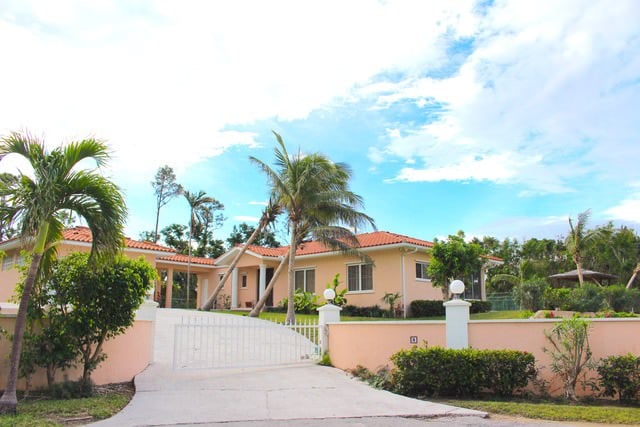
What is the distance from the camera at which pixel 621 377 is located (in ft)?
29.9

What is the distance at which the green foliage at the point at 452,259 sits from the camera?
20.0 metres

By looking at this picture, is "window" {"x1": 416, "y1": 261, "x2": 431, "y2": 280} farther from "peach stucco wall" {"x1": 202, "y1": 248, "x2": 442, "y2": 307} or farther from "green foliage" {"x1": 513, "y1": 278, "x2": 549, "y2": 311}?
"green foliage" {"x1": 513, "y1": 278, "x2": 549, "y2": 311}

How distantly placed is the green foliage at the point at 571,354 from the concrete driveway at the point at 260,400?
2347 millimetres

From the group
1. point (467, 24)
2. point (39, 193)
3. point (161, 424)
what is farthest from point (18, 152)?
point (467, 24)

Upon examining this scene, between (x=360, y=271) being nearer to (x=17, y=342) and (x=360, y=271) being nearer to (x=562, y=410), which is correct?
(x=562, y=410)

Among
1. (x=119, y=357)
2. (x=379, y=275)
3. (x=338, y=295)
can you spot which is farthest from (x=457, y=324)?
(x=338, y=295)

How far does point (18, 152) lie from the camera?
26.7 feet

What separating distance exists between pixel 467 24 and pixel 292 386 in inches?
328

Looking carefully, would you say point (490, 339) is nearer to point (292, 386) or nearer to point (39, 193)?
point (292, 386)

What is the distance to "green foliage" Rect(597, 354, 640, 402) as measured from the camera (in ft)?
29.8

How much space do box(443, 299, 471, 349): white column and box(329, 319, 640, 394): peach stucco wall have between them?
142 mm

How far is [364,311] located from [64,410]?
16959mm

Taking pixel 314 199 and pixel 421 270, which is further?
pixel 421 270

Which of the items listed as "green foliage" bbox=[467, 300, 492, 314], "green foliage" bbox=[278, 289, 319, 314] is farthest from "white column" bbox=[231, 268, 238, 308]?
"green foliage" bbox=[467, 300, 492, 314]
